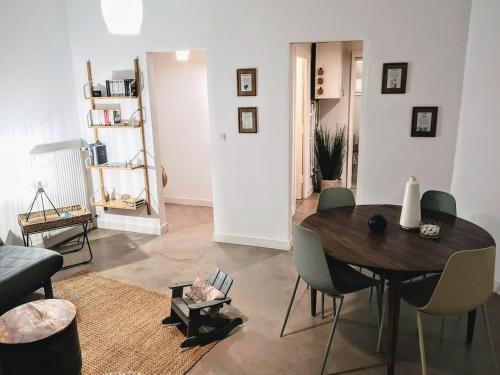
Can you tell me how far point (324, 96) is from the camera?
5805mm

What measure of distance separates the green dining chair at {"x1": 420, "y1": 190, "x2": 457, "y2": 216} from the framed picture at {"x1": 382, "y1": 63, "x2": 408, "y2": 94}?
95 centimetres

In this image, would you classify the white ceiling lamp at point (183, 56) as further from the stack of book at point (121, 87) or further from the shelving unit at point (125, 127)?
the stack of book at point (121, 87)

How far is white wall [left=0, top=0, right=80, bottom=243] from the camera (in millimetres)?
3871

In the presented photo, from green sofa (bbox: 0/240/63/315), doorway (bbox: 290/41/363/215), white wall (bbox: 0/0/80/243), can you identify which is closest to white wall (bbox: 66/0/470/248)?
white wall (bbox: 0/0/80/243)

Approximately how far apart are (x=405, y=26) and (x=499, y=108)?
980 millimetres

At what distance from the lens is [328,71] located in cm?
564

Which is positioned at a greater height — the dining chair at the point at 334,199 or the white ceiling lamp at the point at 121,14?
the white ceiling lamp at the point at 121,14

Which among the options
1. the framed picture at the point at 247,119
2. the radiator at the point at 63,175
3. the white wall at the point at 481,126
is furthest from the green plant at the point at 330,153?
the radiator at the point at 63,175

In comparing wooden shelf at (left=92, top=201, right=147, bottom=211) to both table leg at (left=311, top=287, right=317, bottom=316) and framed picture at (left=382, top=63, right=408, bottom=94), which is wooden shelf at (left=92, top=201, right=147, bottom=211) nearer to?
table leg at (left=311, top=287, right=317, bottom=316)

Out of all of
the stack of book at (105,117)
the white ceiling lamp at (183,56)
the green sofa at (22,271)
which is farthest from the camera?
the white ceiling lamp at (183,56)

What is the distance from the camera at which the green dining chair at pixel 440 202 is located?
117 inches

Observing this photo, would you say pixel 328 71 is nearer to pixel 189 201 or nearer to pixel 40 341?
pixel 189 201

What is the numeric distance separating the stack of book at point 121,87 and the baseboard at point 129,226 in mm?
1497

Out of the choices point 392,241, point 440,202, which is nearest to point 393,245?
point 392,241
